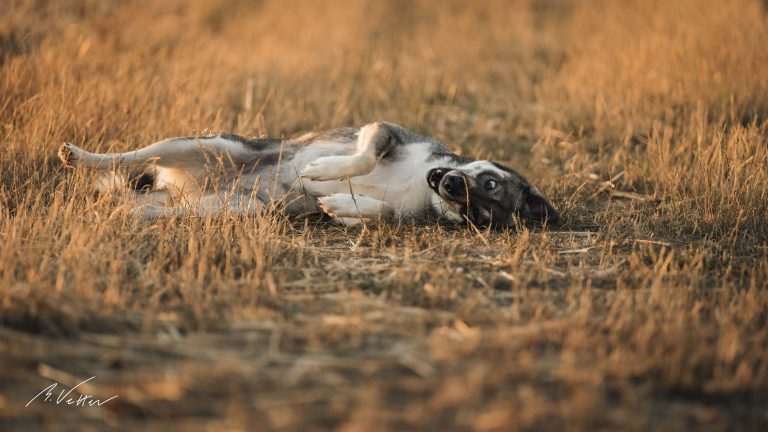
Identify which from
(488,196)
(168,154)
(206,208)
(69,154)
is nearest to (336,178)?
(206,208)

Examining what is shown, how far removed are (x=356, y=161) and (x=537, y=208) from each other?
47.5 inches

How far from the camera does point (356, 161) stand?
4.89 metres

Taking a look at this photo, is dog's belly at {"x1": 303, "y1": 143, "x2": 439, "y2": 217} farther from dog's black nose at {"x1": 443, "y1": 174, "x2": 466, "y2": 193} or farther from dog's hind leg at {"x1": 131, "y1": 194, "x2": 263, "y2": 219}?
dog's hind leg at {"x1": 131, "y1": 194, "x2": 263, "y2": 219}

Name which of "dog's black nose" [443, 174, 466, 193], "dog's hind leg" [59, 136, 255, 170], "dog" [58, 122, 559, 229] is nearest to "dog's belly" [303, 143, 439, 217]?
"dog" [58, 122, 559, 229]

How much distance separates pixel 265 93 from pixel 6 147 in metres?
3.15

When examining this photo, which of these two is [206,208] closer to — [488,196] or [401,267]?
[401,267]

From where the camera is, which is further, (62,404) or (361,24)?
(361,24)

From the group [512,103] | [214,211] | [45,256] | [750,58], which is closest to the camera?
[45,256]

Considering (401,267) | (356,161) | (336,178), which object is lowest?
(401,267)

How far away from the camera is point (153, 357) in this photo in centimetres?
286

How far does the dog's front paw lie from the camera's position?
4.98 metres

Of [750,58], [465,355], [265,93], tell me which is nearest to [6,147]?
[265,93]

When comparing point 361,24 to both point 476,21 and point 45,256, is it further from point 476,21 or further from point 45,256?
point 45,256

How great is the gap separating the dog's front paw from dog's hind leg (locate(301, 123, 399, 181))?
1.43 m
